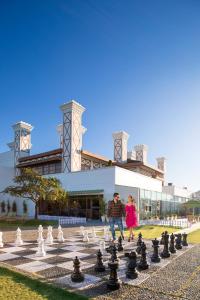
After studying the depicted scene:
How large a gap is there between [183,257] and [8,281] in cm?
416

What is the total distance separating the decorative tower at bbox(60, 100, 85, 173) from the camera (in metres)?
28.8

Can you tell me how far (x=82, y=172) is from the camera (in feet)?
82.3

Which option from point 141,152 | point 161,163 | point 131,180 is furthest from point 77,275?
point 161,163

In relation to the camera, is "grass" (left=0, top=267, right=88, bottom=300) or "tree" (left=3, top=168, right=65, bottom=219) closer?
"grass" (left=0, top=267, right=88, bottom=300)

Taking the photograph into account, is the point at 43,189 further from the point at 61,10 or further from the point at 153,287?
the point at 153,287

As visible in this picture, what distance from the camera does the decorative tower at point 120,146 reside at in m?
39.4

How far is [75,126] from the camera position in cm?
2980

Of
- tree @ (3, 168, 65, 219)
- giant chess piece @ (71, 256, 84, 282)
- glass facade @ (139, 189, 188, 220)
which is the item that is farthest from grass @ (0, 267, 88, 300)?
glass facade @ (139, 189, 188, 220)

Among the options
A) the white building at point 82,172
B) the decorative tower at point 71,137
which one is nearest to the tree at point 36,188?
the white building at point 82,172

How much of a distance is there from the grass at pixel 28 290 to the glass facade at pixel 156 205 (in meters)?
19.1

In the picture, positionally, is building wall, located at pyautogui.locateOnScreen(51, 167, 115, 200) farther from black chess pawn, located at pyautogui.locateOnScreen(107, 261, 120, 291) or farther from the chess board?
black chess pawn, located at pyautogui.locateOnScreen(107, 261, 120, 291)

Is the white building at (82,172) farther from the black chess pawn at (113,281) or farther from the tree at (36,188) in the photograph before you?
the black chess pawn at (113,281)

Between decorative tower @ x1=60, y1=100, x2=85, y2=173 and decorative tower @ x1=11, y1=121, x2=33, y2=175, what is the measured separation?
1035cm

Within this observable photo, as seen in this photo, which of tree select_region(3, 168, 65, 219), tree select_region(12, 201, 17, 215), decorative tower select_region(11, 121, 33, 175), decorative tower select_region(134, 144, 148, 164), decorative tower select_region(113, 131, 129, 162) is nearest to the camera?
tree select_region(3, 168, 65, 219)
